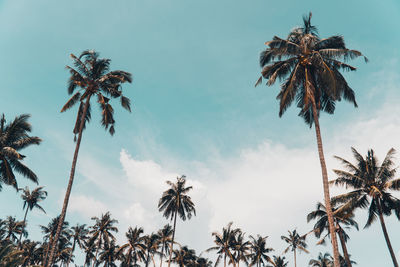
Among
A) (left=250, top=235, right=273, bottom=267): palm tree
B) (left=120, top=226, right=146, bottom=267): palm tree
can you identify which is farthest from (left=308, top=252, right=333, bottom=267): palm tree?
(left=120, top=226, right=146, bottom=267): palm tree

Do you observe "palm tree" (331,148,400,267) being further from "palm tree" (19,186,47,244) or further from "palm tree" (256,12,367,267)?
"palm tree" (19,186,47,244)

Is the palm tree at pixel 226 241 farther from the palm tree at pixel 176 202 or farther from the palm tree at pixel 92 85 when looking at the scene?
the palm tree at pixel 92 85

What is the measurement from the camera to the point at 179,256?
62.5m

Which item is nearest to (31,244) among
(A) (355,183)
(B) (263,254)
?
(B) (263,254)

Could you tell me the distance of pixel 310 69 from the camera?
19.1 metres

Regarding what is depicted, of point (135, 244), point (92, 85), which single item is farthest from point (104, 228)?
point (92, 85)

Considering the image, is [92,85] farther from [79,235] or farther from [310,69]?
[79,235]

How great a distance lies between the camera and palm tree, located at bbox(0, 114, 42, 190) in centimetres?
2344

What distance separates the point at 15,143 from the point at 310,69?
25.0 metres

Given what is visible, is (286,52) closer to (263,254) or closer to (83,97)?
(83,97)

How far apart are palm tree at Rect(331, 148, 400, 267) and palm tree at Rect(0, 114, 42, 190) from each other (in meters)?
29.2

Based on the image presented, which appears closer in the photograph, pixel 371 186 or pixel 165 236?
pixel 371 186

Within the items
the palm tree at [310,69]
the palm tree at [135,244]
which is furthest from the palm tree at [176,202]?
the palm tree at [310,69]

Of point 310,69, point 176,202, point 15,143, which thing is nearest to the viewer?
point 310,69
